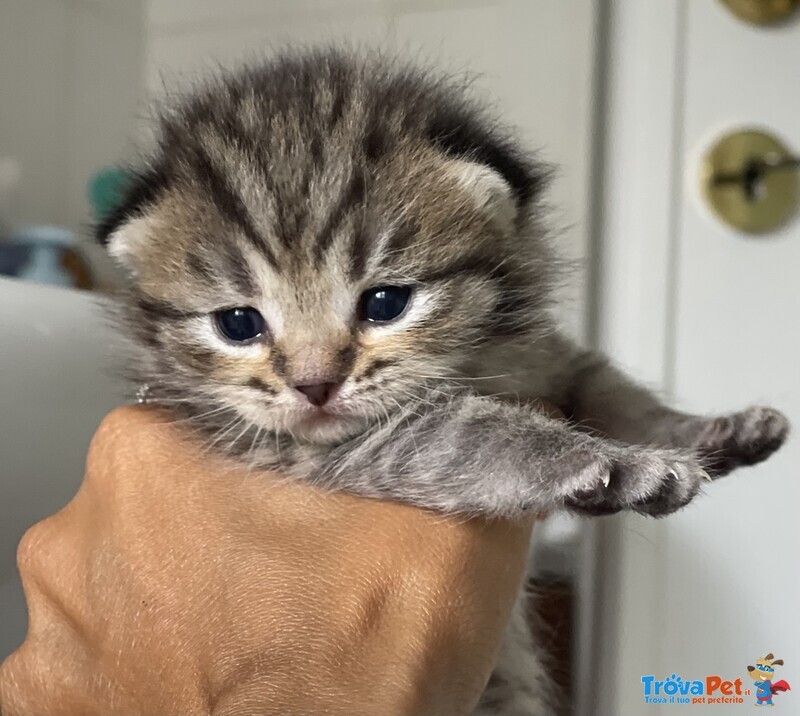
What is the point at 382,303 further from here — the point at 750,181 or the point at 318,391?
the point at 750,181

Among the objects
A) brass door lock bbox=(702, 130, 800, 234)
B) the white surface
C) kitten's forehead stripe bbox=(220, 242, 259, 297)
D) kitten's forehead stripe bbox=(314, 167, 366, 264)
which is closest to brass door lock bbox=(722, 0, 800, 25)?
brass door lock bbox=(702, 130, 800, 234)

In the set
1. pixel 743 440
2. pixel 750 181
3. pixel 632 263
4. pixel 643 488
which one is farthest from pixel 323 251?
pixel 750 181

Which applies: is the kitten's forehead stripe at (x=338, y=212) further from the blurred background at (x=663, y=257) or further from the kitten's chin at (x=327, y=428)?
the blurred background at (x=663, y=257)

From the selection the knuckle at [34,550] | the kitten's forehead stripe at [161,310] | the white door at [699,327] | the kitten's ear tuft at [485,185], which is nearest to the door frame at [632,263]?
the white door at [699,327]

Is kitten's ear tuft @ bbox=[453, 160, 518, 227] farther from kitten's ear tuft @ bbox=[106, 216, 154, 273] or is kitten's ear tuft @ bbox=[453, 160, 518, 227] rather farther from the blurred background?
the blurred background

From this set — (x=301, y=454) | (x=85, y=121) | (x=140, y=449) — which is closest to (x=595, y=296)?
(x=301, y=454)

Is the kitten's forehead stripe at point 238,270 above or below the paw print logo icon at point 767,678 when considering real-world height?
above

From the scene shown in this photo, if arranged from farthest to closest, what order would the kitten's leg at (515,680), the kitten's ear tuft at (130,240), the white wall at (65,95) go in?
the white wall at (65,95) → the kitten's leg at (515,680) → the kitten's ear tuft at (130,240)
